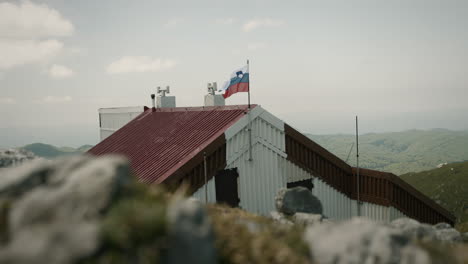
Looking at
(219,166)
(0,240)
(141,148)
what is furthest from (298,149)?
(0,240)

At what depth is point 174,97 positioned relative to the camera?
28.9 meters

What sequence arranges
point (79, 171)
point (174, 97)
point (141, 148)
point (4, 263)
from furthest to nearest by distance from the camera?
point (174, 97) → point (141, 148) → point (79, 171) → point (4, 263)

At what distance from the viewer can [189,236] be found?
17.9ft

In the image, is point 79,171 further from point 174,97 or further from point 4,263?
point 174,97

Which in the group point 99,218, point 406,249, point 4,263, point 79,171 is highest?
point 79,171

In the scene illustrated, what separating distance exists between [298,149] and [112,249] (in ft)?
44.9

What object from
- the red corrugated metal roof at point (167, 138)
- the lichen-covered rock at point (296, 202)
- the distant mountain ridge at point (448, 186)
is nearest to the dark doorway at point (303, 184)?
the red corrugated metal roof at point (167, 138)

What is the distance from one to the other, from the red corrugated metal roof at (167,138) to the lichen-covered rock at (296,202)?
3.98 m

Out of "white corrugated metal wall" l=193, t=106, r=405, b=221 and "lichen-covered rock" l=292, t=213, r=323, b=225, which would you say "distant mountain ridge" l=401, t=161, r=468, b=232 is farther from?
"lichen-covered rock" l=292, t=213, r=323, b=225

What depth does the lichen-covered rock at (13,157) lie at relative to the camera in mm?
10188

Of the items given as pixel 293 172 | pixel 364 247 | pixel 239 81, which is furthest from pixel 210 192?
pixel 364 247

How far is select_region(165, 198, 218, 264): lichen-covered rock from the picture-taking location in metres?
5.40

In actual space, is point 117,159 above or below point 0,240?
above

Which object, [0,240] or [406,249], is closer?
[0,240]
